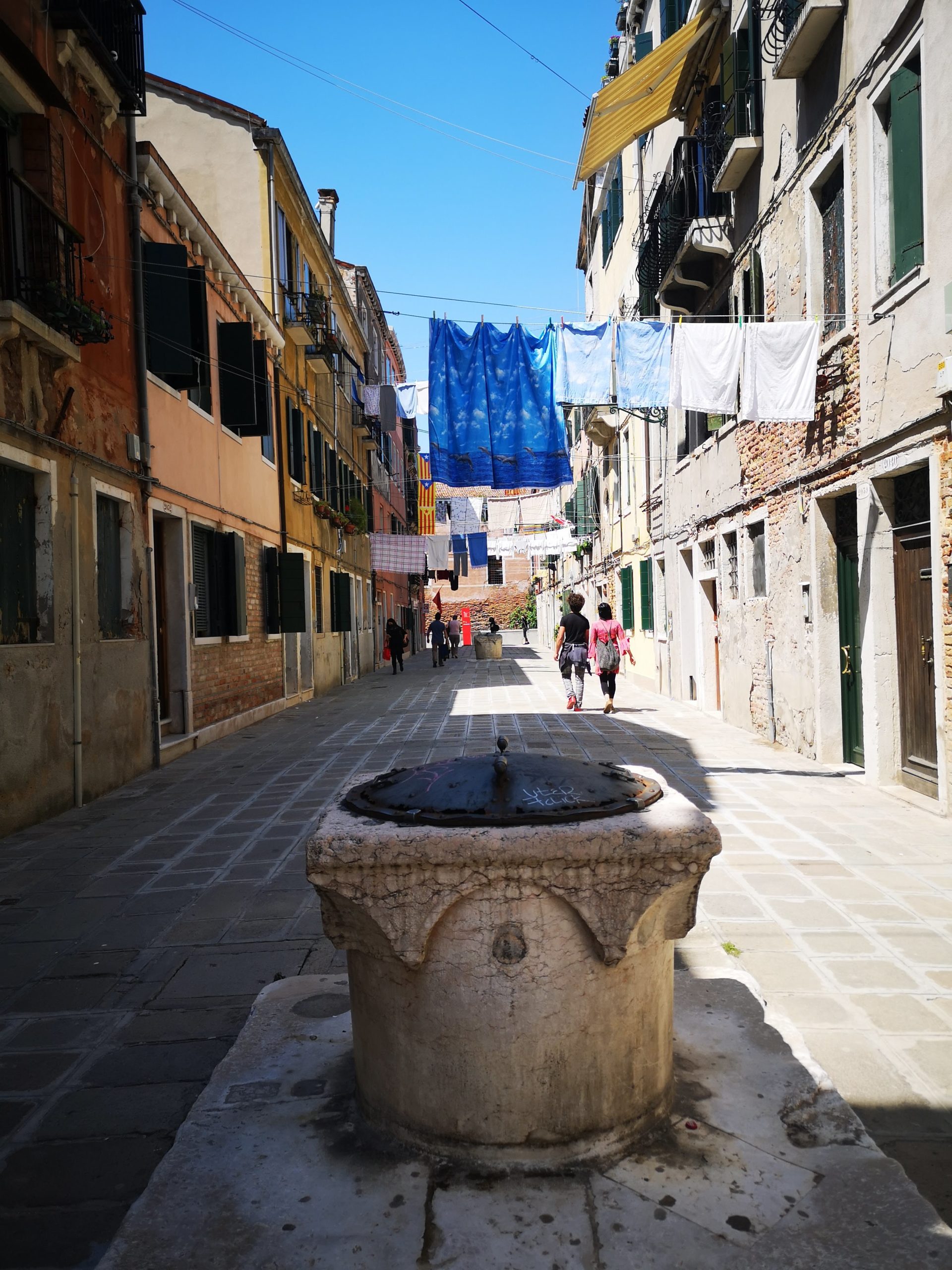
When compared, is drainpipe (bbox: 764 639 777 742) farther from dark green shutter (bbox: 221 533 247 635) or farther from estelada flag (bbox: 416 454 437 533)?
estelada flag (bbox: 416 454 437 533)

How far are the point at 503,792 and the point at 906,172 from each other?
6.45 m

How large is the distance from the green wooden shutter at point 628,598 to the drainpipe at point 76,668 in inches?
555

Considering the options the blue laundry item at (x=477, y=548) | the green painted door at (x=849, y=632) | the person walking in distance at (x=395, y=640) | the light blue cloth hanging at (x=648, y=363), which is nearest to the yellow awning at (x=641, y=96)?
the light blue cloth hanging at (x=648, y=363)

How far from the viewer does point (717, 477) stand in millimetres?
12391

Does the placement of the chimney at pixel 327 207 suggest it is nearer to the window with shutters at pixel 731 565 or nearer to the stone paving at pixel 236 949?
the window with shutters at pixel 731 565

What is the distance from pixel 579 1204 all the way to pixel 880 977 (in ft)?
6.80

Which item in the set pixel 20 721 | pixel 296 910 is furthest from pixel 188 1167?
pixel 20 721

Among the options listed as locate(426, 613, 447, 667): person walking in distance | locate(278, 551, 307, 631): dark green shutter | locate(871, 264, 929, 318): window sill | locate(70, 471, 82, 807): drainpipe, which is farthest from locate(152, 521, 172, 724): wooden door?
locate(426, 613, 447, 667): person walking in distance

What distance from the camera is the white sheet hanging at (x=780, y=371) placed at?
8352mm

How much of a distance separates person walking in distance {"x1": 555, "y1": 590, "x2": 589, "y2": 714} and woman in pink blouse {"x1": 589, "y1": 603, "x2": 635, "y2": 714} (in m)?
0.23

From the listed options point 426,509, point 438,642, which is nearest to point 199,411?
point 438,642

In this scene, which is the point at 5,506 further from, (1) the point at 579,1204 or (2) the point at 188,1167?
(1) the point at 579,1204

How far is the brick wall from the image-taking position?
11.8 m

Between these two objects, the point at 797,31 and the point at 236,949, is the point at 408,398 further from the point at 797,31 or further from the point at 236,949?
the point at 236,949
